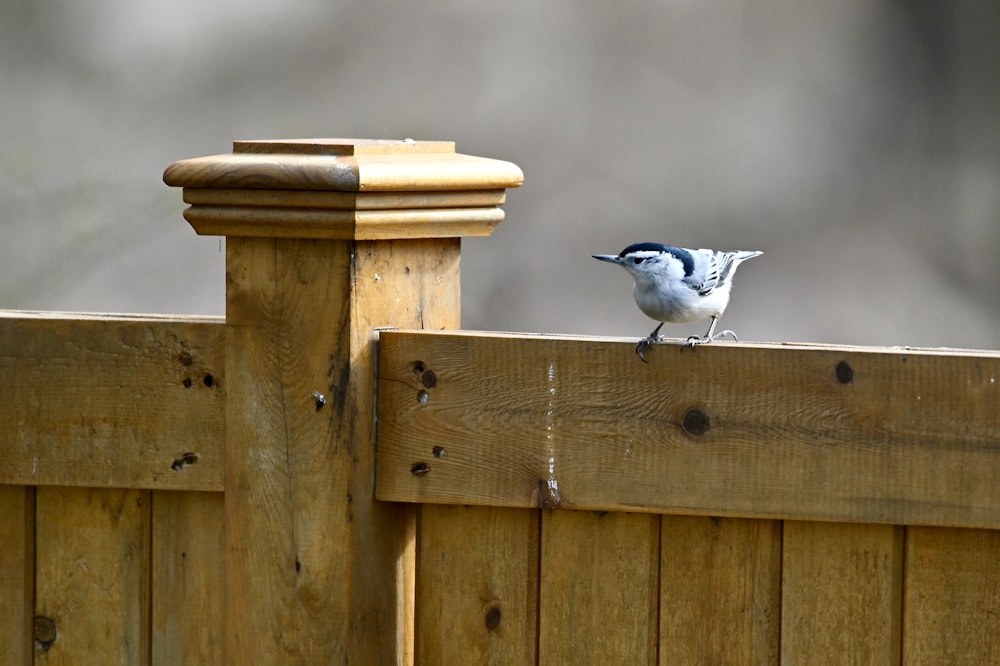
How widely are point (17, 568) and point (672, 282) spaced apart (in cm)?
142

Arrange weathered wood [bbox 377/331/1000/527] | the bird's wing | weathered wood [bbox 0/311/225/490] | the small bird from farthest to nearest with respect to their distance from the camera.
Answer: the bird's wing → the small bird → weathered wood [bbox 0/311/225/490] → weathered wood [bbox 377/331/1000/527]

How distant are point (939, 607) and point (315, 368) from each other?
86 cm

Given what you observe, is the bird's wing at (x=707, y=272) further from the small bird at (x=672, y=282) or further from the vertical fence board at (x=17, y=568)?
the vertical fence board at (x=17, y=568)

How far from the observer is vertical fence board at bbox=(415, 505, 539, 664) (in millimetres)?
1613

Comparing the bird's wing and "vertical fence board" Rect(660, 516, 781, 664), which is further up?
the bird's wing

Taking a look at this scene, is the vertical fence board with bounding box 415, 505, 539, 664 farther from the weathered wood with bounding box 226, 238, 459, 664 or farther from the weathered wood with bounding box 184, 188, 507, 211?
the weathered wood with bounding box 184, 188, 507, 211

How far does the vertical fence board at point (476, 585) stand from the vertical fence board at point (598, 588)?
0.03m

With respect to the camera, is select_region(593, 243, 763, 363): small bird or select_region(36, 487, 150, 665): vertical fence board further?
select_region(593, 243, 763, 363): small bird

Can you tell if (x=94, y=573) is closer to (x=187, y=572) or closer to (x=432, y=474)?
(x=187, y=572)

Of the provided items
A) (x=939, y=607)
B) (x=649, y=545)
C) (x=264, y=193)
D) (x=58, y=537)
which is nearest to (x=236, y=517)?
(x=58, y=537)

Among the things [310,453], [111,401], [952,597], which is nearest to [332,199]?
[310,453]

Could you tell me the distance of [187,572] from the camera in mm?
1714

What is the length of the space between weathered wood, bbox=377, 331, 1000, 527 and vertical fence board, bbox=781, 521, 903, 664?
0.05 metres

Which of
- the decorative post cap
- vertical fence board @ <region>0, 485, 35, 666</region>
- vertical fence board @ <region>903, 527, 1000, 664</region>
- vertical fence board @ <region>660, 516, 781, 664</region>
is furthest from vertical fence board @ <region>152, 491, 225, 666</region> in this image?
vertical fence board @ <region>903, 527, 1000, 664</region>
